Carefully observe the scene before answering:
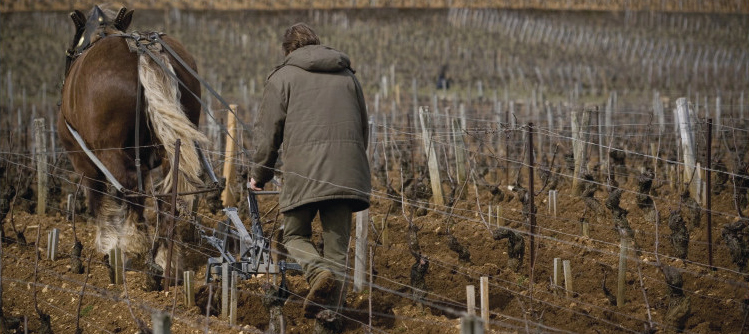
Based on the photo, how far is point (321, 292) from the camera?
4.57 m

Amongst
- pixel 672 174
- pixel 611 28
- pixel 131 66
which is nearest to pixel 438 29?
pixel 611 28

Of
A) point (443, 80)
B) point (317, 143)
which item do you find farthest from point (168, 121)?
point (443, 80)

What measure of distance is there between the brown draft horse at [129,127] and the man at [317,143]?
45.9 inches

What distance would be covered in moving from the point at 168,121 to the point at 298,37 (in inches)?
53.7

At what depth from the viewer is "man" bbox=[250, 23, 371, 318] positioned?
15.0 ft

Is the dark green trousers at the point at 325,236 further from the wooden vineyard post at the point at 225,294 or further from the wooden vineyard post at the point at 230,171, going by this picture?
the wooden vineyard post at the point at 230,171

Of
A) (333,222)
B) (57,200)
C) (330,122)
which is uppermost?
(330,122)

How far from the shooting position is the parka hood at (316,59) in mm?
4591

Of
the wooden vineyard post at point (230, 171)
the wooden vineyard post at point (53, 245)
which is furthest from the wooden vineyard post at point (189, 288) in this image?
the wooden vineyard post at point (230, 171)

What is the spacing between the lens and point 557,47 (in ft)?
105

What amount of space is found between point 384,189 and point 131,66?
430 centimetres

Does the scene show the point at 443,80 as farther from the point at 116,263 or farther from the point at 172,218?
the point at 172,218

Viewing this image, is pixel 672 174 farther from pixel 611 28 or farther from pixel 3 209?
pixel 611 28

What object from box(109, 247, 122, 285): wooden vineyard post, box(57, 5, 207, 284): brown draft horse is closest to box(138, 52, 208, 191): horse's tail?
box(57, 5, 207, 284): brown draft horse
